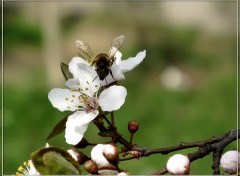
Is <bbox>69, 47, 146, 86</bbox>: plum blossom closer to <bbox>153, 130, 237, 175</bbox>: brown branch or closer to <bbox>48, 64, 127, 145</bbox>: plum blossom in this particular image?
<bbox>48, 64, 127, 145</bbox>: plum blossom

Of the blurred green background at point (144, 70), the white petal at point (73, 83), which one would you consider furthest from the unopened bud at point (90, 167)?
the blurred green background at point (144, 70)

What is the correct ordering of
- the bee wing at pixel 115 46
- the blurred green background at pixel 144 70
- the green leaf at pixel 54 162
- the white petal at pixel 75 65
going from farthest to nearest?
the blurred green background at pixel 144 70 → the bee wing at pixel 115 46 → the white petal at pixel 75 65 → the green leaf at pixel 54 162

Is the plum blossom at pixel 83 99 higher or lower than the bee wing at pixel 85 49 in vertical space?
lower

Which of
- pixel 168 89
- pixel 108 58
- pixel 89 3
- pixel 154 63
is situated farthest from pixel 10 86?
pixel 89 3

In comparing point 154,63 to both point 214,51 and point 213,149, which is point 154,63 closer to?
point 214,51

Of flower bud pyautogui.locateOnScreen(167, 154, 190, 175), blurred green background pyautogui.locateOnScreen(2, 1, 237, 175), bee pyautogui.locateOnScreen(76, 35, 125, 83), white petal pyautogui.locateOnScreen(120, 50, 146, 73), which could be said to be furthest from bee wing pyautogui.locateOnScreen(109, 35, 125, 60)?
blurred green background pyautogui.locateOnScreen(2, 1, 237, 175)

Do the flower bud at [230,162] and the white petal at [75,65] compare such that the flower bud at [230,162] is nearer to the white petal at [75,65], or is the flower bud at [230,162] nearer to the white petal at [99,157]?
the white petal at [99,157]

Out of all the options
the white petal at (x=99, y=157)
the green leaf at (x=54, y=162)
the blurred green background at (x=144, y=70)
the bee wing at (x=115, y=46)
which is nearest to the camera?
the green leaf at (x=54, y=162)

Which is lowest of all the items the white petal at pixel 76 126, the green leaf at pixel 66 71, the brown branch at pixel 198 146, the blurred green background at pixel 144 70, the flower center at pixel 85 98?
the brown branch at pixel 198 146
